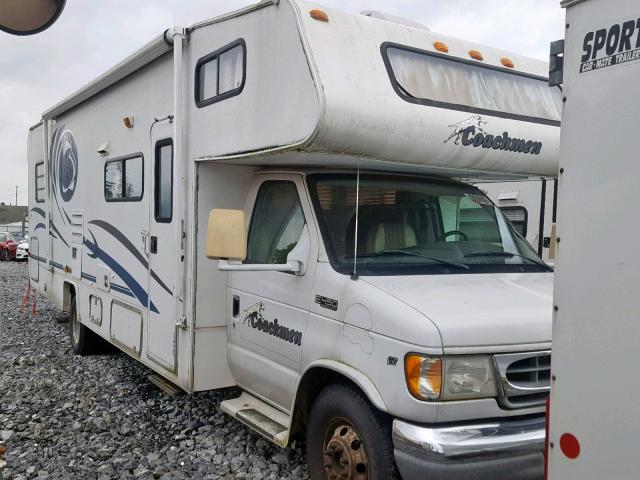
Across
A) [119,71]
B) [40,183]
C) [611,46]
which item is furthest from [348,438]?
[40,183]

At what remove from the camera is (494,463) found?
2.81m

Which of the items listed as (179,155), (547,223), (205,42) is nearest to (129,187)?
(179,155)

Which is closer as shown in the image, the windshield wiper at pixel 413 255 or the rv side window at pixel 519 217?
the windshield wiper at pixel 413 255

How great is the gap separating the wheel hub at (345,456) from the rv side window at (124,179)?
10.2 feet

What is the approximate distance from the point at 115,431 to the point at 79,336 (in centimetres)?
276

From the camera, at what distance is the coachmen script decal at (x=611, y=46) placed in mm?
1959

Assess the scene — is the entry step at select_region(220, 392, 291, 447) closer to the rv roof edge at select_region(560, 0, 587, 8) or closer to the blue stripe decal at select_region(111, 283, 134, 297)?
the blue stripe decal at select_region(111, 283, 134, 297)

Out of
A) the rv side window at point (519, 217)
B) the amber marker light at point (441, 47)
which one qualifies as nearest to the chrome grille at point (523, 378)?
the amber marker light at point (441, 47)

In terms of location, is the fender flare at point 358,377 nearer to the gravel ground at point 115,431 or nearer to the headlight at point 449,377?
the headlight at point 449,377

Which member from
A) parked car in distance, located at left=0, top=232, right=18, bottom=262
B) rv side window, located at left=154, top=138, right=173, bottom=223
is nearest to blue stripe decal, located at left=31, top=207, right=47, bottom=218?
A: rv side window, located at left=154, top=138, right=173, bottom=223

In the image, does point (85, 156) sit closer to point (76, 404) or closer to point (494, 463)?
point (76, 404)

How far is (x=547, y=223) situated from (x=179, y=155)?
5.14m

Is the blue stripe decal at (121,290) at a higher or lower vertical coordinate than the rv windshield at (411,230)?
lower

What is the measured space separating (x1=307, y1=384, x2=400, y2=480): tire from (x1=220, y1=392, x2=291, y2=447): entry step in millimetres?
277
